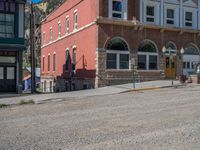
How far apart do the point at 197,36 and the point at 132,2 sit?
26.6 feet

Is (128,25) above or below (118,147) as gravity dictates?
above

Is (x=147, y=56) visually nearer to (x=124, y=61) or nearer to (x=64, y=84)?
(x=124, y=61)

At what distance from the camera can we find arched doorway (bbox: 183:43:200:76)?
34.4 metres

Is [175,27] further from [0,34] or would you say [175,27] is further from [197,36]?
[0,34]

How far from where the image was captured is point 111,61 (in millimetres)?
29969

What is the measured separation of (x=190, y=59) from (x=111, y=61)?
921 cm

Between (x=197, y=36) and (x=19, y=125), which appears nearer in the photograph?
(x=19, y=125)

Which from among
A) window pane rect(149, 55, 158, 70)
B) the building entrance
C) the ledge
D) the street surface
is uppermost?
the ledge

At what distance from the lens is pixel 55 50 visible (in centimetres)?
4325

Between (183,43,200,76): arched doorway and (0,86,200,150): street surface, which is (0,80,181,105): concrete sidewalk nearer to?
(0,86,200,150): street surface

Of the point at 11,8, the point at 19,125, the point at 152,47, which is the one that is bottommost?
the point at 19,125

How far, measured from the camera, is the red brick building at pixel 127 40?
29594 mm

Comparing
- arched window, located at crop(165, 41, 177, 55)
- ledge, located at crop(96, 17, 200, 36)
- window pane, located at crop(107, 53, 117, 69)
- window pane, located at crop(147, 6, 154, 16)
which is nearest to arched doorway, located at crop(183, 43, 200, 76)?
arched window, located at crop(165, 41, 177, 55)

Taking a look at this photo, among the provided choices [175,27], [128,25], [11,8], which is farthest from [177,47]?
[11,8]
